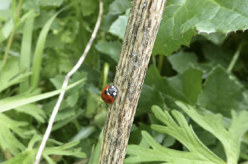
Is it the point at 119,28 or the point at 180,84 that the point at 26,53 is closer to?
the point at 119,28

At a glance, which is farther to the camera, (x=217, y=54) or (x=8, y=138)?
(x=217, y=54)

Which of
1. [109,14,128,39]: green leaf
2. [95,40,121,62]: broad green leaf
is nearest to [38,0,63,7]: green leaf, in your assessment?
[95,40,121,62]: broad green leaf

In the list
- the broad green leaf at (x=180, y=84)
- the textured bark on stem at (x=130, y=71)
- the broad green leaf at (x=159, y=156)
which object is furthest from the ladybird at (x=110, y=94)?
the broad green leaf at (x=180, y=84)

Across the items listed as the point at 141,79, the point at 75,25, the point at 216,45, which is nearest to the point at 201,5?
the point at 141,79

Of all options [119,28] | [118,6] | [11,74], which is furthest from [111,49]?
[11,74]

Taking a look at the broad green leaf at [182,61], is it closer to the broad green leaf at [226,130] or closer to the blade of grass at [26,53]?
the broad green leaf at [226,130]

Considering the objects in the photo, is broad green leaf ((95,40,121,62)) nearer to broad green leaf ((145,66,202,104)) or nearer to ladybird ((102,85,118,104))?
broad green leaf ((145,66,202,104))
